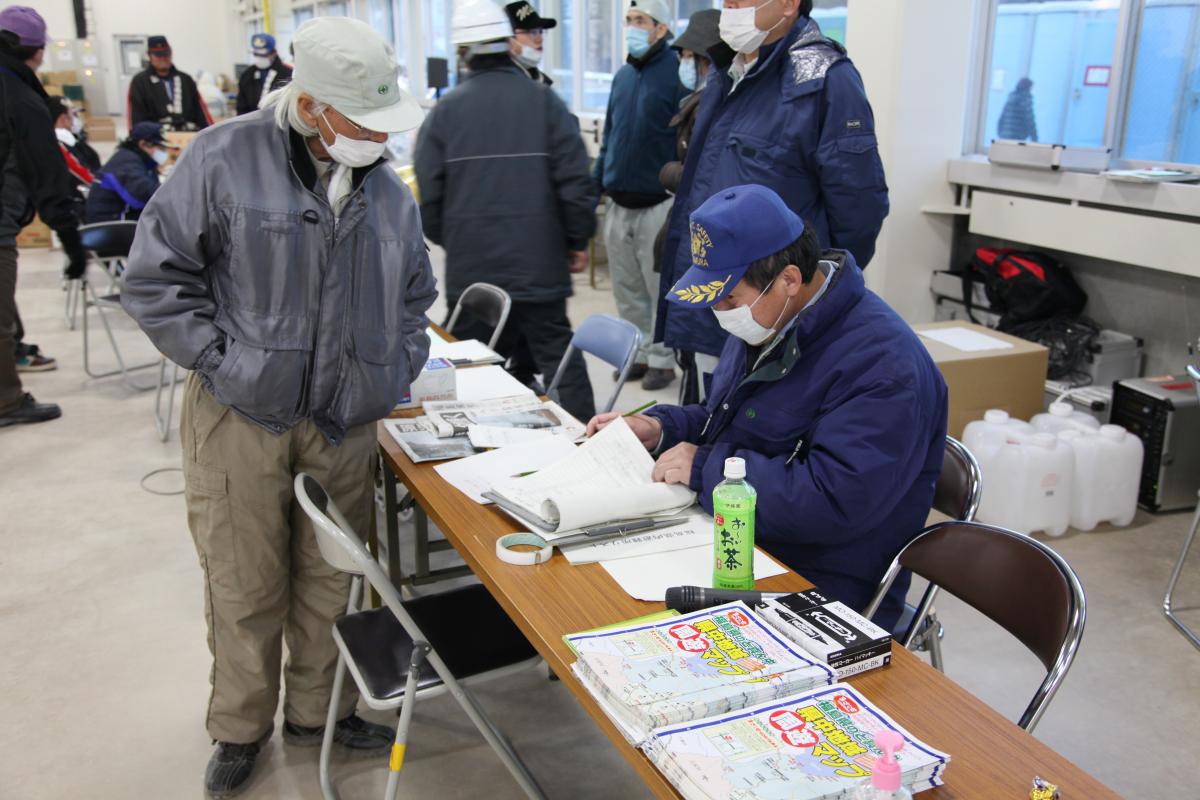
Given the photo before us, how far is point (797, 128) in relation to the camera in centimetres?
287

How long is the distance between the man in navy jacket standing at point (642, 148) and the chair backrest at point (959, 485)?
2.74m

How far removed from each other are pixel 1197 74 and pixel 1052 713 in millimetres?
Result: 2733

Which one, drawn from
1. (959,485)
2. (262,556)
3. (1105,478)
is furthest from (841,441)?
(1105,478)

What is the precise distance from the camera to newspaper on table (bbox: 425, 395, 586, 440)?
2408 mm

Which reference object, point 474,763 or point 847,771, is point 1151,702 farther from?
point 847,771

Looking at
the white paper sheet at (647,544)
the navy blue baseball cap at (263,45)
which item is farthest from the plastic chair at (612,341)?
the navy blue baseball cap at (263,45)

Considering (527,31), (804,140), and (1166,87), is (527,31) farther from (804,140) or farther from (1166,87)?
(1166,87)

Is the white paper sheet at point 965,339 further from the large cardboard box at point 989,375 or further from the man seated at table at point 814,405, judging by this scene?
Result: the man seated at table at point 814,405

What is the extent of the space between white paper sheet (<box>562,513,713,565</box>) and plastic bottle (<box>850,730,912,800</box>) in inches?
26.9

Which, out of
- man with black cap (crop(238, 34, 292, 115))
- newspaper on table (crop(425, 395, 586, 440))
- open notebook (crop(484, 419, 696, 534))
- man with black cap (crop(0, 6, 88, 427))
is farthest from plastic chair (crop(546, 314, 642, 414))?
man with black cap (crop(238, 34, 292, 115))

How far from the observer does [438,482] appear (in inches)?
84.1

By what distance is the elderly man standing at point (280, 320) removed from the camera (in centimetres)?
189

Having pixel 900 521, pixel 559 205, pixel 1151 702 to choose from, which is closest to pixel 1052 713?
pixel 1151 702

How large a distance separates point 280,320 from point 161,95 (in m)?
7.40
